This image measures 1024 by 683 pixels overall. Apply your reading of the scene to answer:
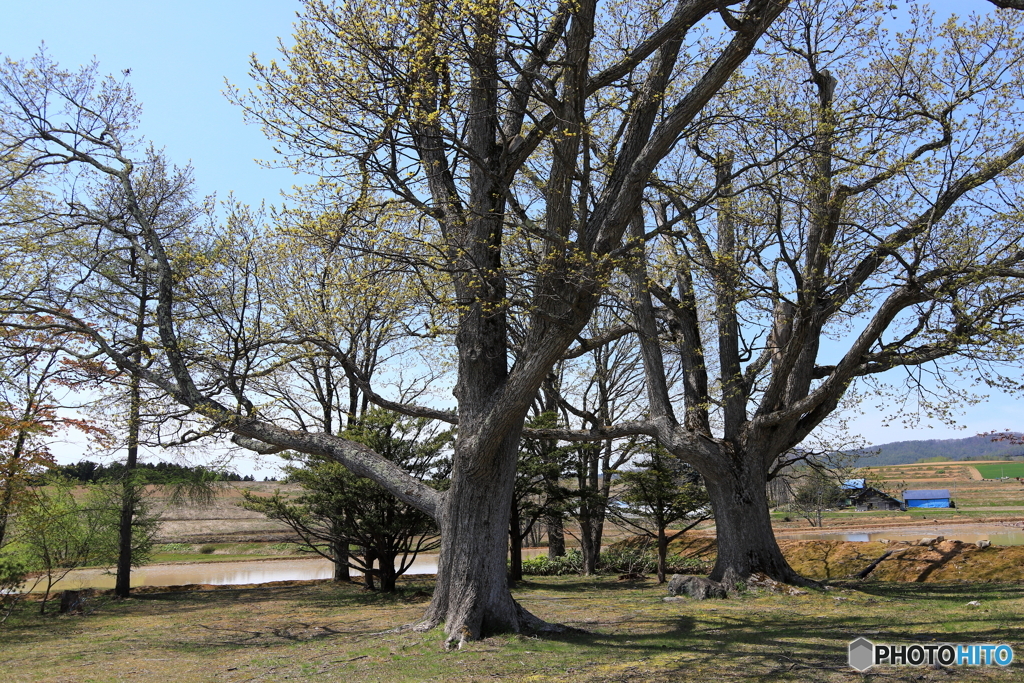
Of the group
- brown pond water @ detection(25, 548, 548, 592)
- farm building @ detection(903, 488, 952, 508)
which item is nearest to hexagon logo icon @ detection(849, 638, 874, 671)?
brown pond water @ detection(25, 548, 548, 592)

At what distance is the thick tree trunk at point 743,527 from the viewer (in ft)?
37.9

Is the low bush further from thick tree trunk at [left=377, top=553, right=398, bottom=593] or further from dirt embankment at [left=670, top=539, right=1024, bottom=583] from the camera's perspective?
thick tree trunk at [left=377, top=553, right=398, bottom=593]

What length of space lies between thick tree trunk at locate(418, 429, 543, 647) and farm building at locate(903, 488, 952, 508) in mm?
41715

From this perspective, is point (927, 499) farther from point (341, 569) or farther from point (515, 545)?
point (341, 569)

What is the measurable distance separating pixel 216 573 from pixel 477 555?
17762 mm

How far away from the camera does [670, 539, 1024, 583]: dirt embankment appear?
13.0 m

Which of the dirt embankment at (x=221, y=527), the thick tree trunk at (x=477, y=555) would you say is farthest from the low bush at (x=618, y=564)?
the dirt embankment at (x=221, y=527)

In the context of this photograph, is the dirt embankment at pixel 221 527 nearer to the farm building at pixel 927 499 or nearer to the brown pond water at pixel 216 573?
the brown pond water at pixel 216 573

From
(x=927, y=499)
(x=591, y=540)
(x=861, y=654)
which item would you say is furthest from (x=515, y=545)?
(x=927, y=499)

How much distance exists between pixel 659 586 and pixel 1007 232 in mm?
9663

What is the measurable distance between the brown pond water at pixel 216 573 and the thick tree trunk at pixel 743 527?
12.9m

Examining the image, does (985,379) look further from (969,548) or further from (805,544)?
(805,544)

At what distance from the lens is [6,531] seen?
13703 mm

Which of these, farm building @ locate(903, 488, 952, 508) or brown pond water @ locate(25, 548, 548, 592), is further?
farm building @ locate(903, 488, 952, 508)
